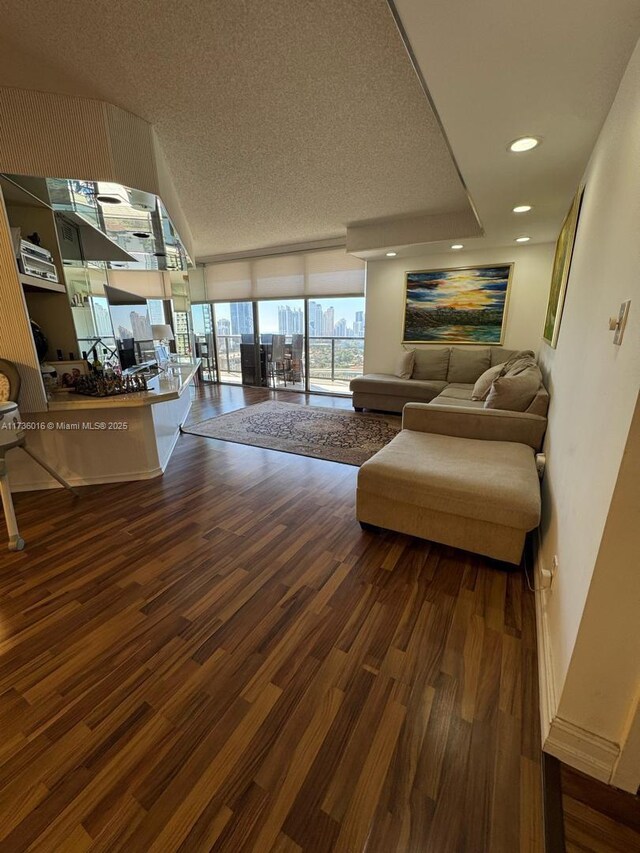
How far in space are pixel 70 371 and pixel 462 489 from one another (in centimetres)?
323

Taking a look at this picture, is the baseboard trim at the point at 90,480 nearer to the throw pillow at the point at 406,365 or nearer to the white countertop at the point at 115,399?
the white countertop at the point at 115,399

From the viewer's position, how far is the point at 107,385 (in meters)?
2.76

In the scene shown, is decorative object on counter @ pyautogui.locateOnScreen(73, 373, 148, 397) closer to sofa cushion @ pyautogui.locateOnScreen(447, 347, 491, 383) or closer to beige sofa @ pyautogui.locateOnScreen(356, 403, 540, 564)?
beige sofa @ pyautogui.locateOnScreen(356, 403, 540, 564)

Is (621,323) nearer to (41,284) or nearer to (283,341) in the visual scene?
(41,284)

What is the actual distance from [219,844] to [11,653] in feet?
3.68

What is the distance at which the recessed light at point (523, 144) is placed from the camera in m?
1.91

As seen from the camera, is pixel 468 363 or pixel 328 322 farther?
pixel 328 322

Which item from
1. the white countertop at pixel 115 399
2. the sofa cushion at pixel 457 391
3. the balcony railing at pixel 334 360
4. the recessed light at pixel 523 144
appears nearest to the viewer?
the recessed light at pixel 523 144

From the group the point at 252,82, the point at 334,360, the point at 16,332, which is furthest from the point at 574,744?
the point at 334,360

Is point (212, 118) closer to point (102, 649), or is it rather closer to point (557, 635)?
point (102, 649)

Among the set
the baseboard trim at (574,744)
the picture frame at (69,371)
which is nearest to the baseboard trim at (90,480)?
the picture frame at (69,371)

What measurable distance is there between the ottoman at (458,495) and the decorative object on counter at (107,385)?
206 cm

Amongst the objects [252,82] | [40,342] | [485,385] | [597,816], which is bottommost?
[597,816]

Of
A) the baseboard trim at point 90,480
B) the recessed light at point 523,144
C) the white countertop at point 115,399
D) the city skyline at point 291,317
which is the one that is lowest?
the baseboard trim at point 90,480
